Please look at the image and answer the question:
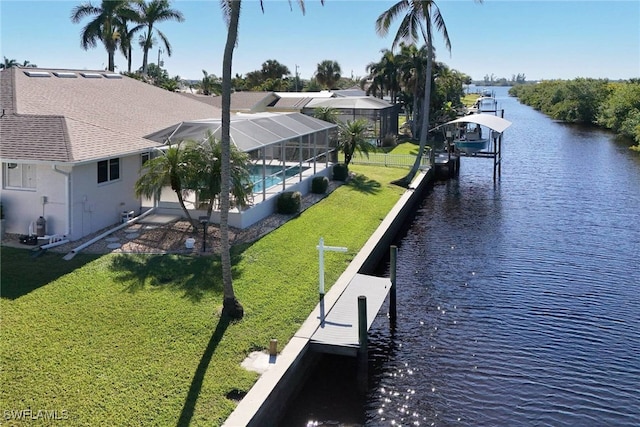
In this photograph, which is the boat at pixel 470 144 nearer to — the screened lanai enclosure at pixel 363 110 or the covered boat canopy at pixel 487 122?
the covered boat canopy at pixel 487 122

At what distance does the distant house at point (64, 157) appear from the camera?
16516mm

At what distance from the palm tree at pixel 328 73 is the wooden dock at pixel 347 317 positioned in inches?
2850

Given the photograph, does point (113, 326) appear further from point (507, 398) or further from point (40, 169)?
point (507, 398)

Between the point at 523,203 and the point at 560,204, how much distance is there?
1868 millimetres

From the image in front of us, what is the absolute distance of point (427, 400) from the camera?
454 inches

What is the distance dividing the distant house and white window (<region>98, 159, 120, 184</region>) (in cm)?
3

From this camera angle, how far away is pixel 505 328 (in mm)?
15031

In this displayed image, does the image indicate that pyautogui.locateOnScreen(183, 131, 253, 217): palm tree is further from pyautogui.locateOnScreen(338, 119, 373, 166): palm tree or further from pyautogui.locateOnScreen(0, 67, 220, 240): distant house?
pyautogui.locateOnScreen(338, 119, 373, 166): palm tree

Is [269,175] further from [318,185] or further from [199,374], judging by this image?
[199,374]

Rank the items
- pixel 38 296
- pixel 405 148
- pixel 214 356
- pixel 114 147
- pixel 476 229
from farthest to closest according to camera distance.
Result: pixel 405 148 < pixel 476 229 < pixel 114 147 < pixel 38 296 < pixel 214 356

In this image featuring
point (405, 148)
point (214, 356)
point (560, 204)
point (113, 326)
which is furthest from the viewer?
point (405, 148)

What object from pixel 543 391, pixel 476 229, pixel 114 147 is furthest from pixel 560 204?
pixel 114 147

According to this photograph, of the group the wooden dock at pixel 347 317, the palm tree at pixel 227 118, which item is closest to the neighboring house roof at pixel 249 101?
the wooden dock at pixel 347 317

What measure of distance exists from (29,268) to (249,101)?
1407 inches
